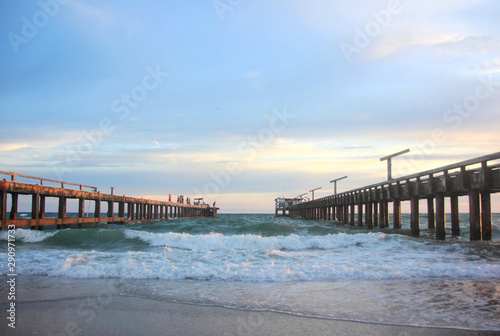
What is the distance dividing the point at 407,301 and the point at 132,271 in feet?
21.5

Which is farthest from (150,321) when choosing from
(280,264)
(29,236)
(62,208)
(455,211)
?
(62,208)

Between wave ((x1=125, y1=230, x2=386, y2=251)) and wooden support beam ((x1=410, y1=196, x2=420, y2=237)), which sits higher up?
wooden support beam ((x1=410, y1=196, x2=420, y2=237))

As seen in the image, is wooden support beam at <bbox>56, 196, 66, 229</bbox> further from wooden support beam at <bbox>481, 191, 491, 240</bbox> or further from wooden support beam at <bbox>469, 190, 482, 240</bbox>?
wooden support beam at <bbox>481, 191, 491, 240</bbox>

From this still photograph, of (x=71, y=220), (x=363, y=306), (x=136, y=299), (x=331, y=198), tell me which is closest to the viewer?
(x=363, y=306)

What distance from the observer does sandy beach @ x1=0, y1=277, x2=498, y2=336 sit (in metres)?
4.83

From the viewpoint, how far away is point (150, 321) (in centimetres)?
532

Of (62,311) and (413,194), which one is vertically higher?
(413,194)

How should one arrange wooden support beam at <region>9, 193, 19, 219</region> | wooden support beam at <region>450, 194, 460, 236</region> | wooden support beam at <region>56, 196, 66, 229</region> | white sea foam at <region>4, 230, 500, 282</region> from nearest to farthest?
1. white sea foam at <region>4, 230, 500, 282</region>
2. wooden support beam at <region>450, 194, 460, 236</region>
3. wooden support beam at <region>9, 193, 19, 219</region>
4. wooden support beam at <region>56, 196, 66, 229</region>

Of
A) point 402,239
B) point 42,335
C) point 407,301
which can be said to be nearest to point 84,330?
point 42,335

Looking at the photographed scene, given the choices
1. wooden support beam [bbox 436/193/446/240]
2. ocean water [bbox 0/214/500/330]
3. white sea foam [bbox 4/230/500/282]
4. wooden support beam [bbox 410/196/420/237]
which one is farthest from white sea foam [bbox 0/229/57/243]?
wooden support beam [bbox 436/193/446/240]

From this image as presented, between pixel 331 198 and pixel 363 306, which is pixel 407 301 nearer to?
pixel 363 306

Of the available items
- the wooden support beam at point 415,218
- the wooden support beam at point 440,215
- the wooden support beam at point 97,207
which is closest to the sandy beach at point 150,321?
the wooden support beam at point 440,215

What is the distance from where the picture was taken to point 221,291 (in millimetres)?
7410

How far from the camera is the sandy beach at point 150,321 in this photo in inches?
190
